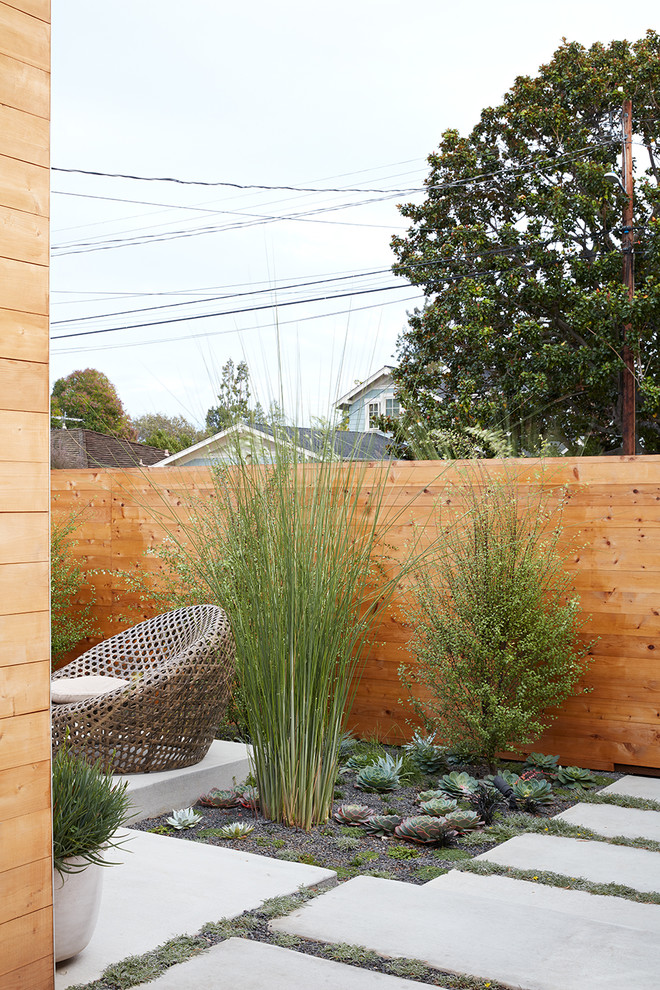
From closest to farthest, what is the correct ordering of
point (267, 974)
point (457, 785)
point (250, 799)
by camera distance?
point (267, 974) → point (250, 799) → point (457, 785)

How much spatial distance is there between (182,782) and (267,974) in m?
1.54

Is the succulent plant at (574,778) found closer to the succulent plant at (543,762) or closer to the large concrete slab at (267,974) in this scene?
the succulent plant at (543,762)

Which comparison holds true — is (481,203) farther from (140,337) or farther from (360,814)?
(360,814)

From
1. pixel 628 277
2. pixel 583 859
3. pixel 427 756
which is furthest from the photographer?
pixel 628 277

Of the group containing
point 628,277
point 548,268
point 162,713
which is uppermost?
point 548,268

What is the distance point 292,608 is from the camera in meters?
2.93

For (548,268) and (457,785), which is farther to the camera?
(548,268)

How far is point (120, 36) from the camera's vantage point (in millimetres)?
12219

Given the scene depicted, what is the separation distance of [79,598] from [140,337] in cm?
1169

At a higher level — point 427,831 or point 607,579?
point 607,579

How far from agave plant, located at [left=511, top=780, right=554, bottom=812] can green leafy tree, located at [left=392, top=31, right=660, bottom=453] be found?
846 cm

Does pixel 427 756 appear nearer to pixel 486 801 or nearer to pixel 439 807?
pixel 486 801

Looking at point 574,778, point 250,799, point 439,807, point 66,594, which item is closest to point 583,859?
point 439,807

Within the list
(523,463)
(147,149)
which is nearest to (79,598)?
(523,463)
